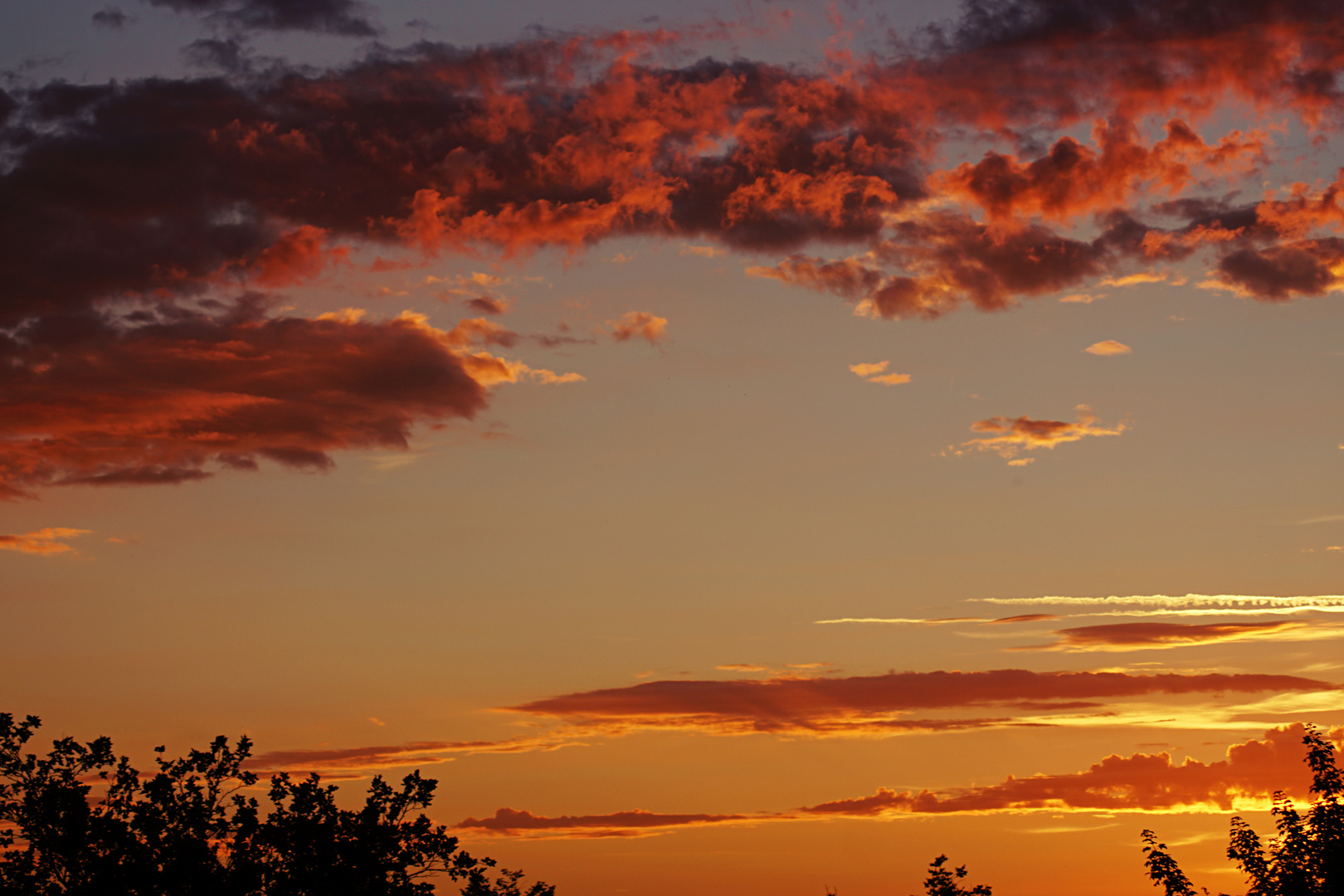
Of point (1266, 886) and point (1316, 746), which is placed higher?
point (1316, 746)

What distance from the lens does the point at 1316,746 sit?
39125mm

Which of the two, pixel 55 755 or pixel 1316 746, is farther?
pixel 55 755

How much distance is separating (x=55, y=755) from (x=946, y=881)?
31.4 metres

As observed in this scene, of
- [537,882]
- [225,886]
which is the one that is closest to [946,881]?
[537,882]

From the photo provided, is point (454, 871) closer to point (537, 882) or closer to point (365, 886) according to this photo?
point (365, 886)

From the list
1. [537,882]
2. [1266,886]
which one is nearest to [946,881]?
[1266,886]

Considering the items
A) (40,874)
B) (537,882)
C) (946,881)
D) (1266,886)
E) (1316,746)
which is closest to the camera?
(1266,886)

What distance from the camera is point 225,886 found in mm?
43125

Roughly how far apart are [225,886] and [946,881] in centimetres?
2531

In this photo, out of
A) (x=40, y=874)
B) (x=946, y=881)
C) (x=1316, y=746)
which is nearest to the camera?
(x=1316, y=746)

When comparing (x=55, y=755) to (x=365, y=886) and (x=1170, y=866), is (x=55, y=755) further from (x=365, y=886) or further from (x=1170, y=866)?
(x=1170, y=866)

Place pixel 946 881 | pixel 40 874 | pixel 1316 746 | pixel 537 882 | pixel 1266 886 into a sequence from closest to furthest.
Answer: pixel 1266 886
pixel 1316 746
pixel 40 874
pixel 946 881
pixel 537 882

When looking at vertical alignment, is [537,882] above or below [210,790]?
below

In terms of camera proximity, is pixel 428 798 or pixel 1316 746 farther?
pixel 428 798
